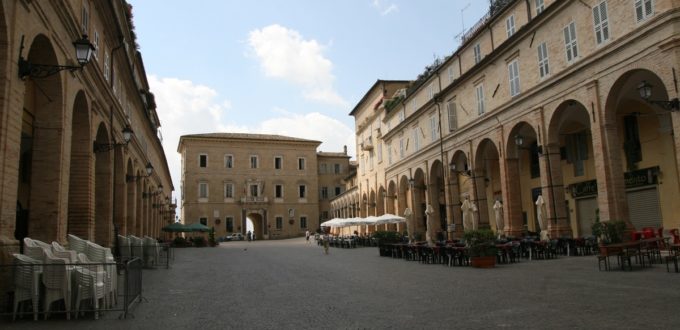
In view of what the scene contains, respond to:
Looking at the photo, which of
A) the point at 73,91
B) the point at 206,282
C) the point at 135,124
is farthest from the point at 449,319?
the point at 135,124

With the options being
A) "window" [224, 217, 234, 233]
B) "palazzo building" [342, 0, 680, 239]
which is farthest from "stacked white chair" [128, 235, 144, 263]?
"window" [224, 217, 234, 233]

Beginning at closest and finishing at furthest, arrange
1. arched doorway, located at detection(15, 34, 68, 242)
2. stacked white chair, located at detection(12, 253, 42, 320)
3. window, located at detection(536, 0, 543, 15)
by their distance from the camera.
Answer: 1. stacked white chair, located at detection(12, 253, 42, 320)
2. arched doorway, located at detection(15, 34, 68, 242)
3. window, located at detection(536, 0, 543, 15)

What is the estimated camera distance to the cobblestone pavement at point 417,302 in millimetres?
7129

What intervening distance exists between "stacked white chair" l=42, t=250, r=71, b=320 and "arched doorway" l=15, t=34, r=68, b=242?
342cm

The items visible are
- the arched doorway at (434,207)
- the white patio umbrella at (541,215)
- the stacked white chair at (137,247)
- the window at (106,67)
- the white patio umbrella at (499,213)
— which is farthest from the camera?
the arched doorway at (434,207)

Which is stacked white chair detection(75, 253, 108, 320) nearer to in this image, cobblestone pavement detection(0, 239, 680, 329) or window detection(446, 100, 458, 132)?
cobblestone pavement detection(0, 239, 680, 329)

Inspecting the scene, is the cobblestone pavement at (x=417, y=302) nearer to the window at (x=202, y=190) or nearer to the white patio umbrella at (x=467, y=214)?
the white patio umbrella at (x=467, y=214)

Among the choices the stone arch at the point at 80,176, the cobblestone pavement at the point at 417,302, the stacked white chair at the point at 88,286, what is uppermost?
the stone arch at the point at 80,176

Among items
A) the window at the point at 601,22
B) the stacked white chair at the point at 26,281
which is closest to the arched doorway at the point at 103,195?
the stacked white chair at the point at 26,281

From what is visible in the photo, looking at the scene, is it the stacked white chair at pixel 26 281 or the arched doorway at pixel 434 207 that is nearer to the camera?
the stacked white chair at pixel 26 281

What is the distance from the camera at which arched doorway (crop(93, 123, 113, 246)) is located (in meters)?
16.9

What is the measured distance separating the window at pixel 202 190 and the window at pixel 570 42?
177 ft

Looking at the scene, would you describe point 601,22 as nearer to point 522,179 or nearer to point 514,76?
point 514,76

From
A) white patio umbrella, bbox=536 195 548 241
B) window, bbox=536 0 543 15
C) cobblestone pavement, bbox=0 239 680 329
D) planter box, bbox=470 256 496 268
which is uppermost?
window, bbox=536 0 543 15
